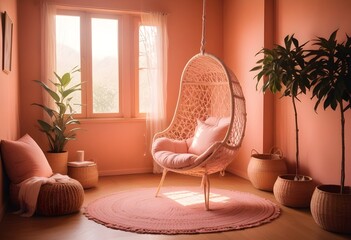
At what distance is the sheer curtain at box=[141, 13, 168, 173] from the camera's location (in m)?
4.95

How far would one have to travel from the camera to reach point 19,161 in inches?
133

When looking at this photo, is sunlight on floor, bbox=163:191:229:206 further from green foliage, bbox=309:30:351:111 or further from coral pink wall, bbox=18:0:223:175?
green foliage, bbox=309:30:351:111

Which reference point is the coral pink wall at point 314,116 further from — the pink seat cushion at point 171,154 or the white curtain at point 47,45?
the white curtain at point 47,45

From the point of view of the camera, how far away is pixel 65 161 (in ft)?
13.9

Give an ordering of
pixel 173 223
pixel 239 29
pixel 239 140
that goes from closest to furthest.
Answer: pixel 173 223
pixel 239 140
pixel 239 29

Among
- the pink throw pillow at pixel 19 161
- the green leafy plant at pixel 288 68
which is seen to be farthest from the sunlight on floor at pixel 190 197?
the pink throw pillow at pixel 19 161

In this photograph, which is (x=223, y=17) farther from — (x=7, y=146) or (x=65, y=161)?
(x=7, y=146)

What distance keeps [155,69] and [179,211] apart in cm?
223

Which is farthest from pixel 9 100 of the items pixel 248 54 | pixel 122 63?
pixel 248 54

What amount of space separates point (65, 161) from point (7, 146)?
3.31 feet

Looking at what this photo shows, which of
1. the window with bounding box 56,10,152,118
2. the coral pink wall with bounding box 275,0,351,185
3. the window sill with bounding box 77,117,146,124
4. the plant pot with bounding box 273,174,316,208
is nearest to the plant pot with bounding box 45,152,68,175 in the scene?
the window sill with bounding box 77,117,146,124

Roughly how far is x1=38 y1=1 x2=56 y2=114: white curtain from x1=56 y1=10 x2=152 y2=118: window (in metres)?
0.19

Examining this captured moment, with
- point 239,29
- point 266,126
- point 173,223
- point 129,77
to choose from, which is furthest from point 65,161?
point 239,29

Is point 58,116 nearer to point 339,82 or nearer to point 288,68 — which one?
point 288,68
